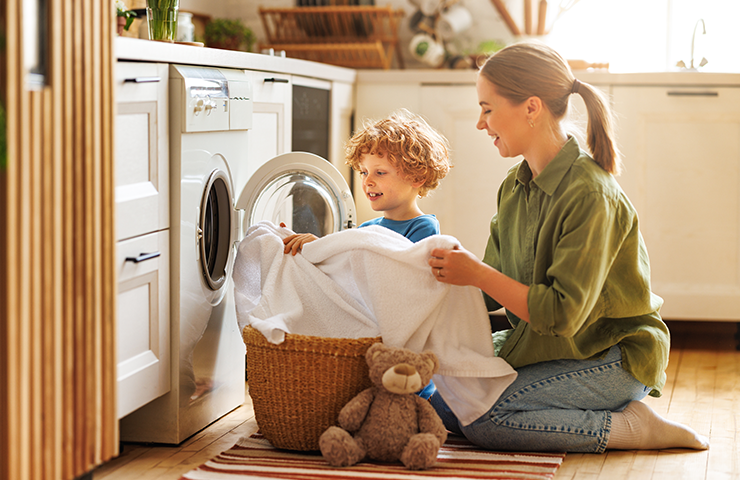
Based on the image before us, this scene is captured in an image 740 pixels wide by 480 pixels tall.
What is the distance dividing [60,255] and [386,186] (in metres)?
0.99

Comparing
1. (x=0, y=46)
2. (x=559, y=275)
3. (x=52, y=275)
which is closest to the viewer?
(x=0, y=46)

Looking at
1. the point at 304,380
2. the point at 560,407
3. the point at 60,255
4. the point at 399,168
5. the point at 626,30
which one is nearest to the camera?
the point at 60,255

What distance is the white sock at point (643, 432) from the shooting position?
66.4 inches

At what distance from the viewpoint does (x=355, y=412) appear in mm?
1527

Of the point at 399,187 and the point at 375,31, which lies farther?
the point at 375,31

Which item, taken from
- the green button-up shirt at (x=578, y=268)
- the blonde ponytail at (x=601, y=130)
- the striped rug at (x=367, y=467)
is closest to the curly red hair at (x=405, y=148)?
the green button-up shirt at (x=578, y=268)

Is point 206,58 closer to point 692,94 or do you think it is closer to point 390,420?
point 390,420

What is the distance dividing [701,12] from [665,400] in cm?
180

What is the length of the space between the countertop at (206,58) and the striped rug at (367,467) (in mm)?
794

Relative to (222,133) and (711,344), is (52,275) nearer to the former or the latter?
(222,133)

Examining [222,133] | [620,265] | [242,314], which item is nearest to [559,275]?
[620,265]

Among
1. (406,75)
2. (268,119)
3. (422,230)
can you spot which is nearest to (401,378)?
(422,230)

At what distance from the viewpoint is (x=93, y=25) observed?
3.67ft

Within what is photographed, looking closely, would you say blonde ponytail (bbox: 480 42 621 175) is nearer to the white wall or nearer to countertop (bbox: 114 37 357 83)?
countertop (bbox: 114 37 357 83)
